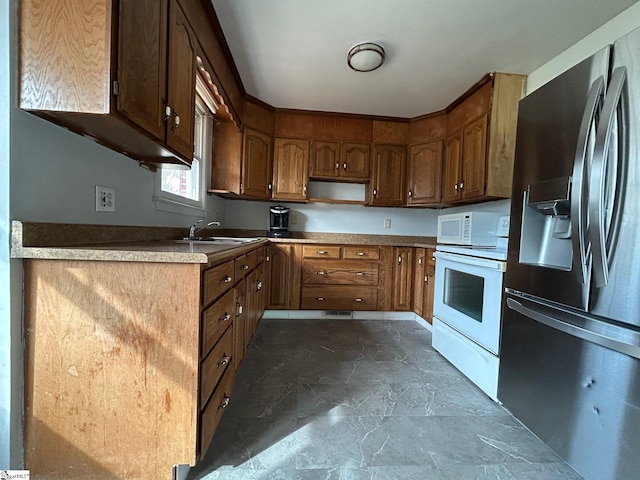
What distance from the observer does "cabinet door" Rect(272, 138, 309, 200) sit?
118 inches

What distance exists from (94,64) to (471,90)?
2737 mm

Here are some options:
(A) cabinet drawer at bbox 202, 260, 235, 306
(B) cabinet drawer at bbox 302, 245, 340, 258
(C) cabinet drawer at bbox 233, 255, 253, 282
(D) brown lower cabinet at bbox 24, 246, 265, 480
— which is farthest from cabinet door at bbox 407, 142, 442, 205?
(D) brown lower cabinet at bbox 24, 246, 265, 480

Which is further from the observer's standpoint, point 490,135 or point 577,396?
point 490,135

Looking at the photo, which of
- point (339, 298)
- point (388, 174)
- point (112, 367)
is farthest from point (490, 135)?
point (112, 367)

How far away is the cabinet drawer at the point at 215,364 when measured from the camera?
3.23 ft

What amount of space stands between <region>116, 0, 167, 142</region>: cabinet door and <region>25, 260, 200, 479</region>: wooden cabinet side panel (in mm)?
560

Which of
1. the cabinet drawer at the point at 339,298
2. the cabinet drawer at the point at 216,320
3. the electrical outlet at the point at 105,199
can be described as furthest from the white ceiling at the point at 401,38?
the cabinet drawer at the point at 339,298

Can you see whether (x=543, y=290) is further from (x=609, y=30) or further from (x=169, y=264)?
(x=609, y=30)

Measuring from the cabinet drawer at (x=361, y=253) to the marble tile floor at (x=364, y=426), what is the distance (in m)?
1.09

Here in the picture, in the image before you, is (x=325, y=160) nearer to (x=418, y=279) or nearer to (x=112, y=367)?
(x=418, y=279)

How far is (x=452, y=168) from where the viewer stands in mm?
2727

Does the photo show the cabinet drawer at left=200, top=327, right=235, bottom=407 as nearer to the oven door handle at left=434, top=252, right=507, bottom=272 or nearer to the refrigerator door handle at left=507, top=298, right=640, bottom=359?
the refrigerator door handle at left=507, top=298, right=640, bottom=359

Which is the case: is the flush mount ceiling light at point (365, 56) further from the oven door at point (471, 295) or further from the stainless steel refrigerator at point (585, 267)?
the oven door at point (471, 295)

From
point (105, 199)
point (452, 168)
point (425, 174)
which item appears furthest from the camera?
point (425, 174)
